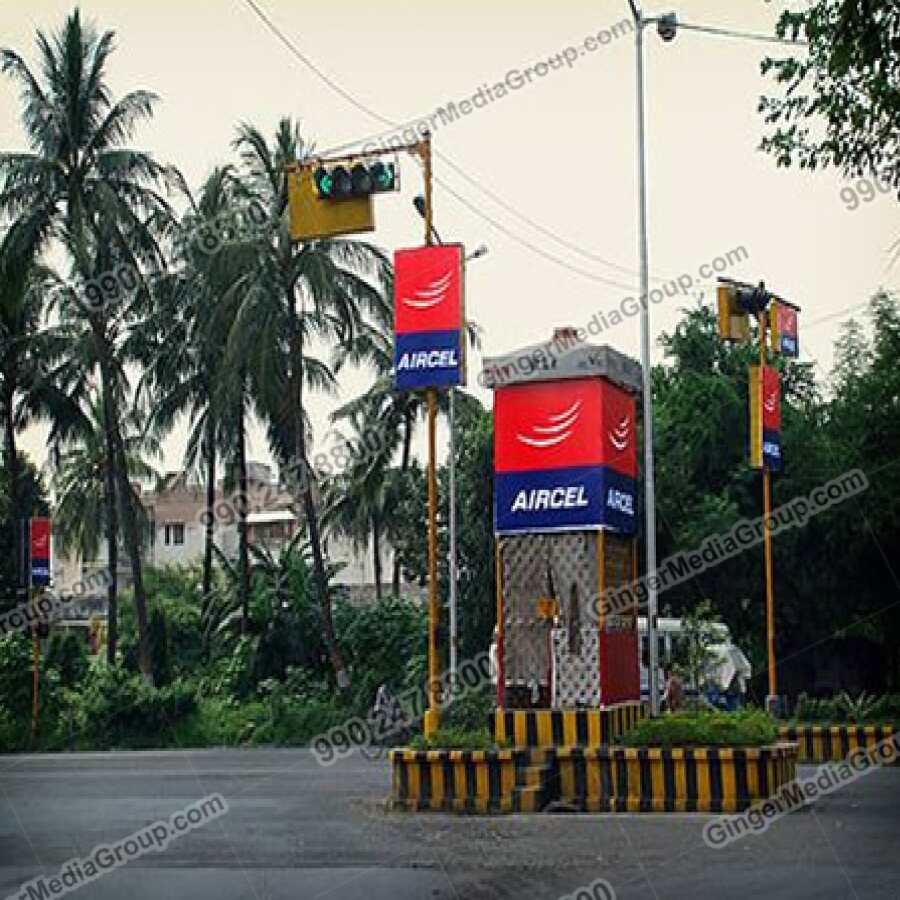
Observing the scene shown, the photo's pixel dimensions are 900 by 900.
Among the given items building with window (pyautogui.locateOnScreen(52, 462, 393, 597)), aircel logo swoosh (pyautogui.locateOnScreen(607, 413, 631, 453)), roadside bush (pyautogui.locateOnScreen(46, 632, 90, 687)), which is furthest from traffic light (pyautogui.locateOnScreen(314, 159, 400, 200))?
building with window (pyautogui.locateOnScreen(52, 462, 393, 597))

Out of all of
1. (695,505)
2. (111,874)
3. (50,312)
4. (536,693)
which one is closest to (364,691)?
(695,505)

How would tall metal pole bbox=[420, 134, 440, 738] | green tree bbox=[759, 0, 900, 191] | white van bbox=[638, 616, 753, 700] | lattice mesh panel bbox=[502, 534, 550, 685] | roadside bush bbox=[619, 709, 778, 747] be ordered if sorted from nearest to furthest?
green tree bbox=[759, 0, 900, 191]
roadside bush bbox=[619, 709, 778, 747]
tall metal pole bbox=[420, 134, 440, 738]
lattice mesh panel bbox=[502, 534, 550, 685]
white van bbox=[638, 616, 753, 700]

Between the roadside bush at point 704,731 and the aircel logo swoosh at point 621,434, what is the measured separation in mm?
3568

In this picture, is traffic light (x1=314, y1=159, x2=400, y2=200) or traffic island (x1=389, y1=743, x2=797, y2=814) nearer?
traffic light (x1=314, y1=159, x2=400, y2=200)

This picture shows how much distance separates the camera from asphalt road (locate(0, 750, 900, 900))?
11898 mm

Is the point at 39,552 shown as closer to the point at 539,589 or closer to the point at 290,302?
the point at 290,302

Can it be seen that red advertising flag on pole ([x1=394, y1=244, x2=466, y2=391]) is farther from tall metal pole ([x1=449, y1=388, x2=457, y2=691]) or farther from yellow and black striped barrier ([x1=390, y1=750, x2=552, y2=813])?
tall metal pole ([x1=449, y1=388, x2=457, y2=691])

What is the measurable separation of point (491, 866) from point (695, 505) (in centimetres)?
2863

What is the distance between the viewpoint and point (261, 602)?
44031 mm

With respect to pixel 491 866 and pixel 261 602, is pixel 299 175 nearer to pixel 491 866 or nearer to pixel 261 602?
pixel 491 866

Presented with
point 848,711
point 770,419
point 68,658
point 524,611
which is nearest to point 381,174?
point 524,611

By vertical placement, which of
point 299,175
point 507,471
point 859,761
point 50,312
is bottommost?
point 859,761

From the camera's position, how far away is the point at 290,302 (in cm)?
3834

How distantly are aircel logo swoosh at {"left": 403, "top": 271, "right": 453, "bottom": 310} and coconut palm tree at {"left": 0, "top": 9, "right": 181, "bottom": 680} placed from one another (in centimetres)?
2036
